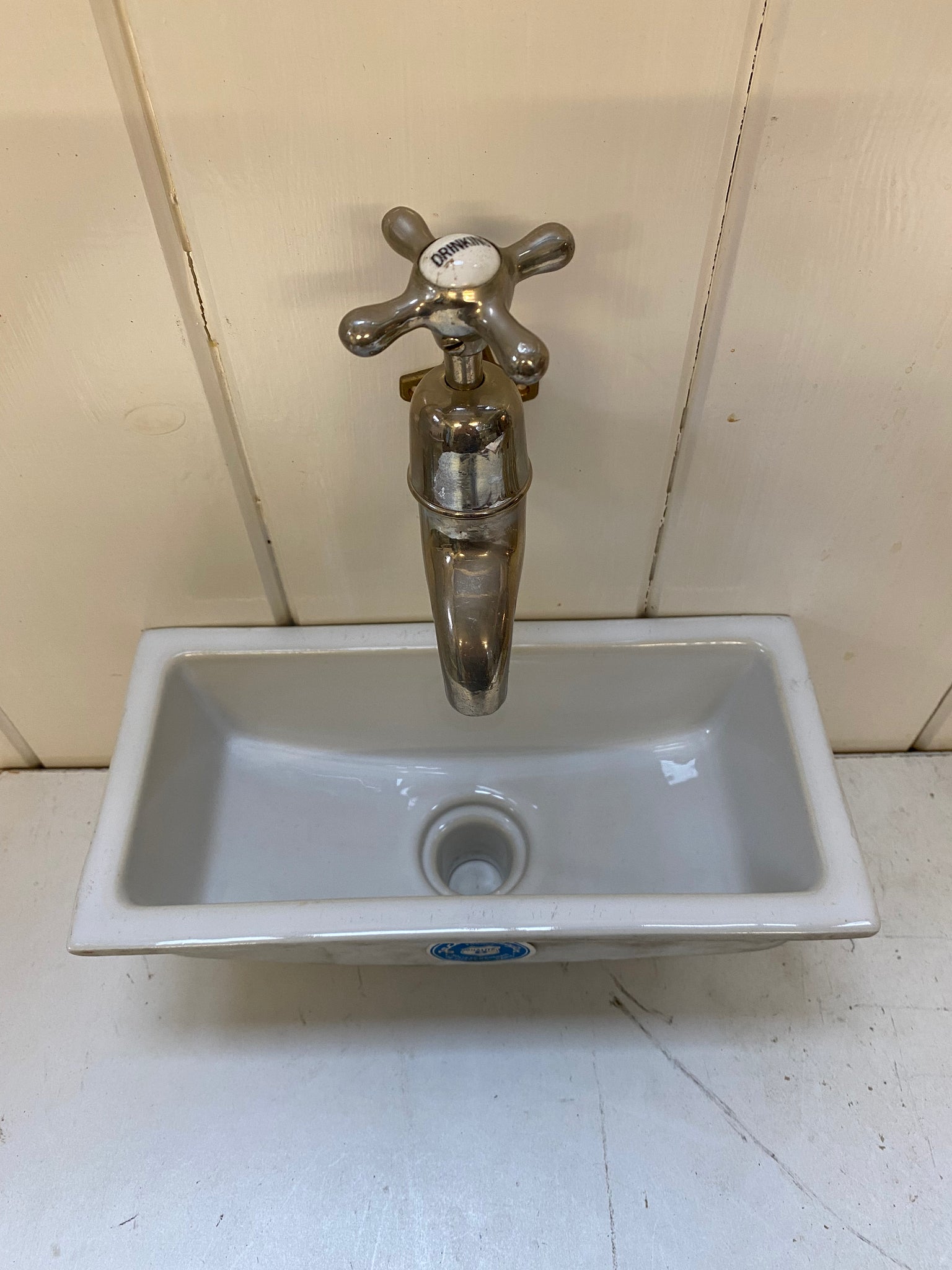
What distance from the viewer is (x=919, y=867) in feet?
2.16

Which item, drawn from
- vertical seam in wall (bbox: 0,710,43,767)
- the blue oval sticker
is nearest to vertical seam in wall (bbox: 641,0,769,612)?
the blue oval sticker

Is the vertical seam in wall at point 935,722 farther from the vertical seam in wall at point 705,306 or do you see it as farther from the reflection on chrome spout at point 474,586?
the reflection on chrome spout at point 474,586

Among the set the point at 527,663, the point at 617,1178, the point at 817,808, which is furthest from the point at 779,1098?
the point at 527,663

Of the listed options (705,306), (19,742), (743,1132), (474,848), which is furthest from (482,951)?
(19,742)

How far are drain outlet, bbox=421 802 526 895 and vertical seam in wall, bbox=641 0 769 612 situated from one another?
184 millimetres

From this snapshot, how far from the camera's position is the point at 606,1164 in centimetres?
54

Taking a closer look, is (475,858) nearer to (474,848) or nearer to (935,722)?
(474,848)

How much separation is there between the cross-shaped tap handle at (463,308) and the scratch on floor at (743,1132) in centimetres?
48

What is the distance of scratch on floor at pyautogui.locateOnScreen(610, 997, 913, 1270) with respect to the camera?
51 cm

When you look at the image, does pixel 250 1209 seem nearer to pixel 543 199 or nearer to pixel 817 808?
pixel 817 808

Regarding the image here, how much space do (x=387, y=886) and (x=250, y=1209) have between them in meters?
0.22

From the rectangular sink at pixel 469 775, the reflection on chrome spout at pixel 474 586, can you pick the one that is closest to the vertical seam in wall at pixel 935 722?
the rectangular sink at pixel 469 775

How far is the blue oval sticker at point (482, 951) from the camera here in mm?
447

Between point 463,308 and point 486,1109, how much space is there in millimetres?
507
